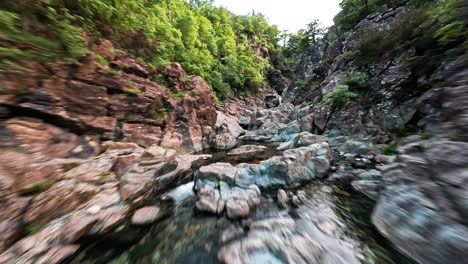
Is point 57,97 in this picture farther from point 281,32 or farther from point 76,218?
point 281,32

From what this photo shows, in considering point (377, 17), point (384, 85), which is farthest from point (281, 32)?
point (384, 85)

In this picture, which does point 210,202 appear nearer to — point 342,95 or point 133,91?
point 133,91

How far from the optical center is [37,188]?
7.84 feet

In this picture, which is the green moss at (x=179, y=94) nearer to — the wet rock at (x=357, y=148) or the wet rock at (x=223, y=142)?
the wet rock at (x=223, y=142)

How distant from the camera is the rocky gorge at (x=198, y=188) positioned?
1.97 meters

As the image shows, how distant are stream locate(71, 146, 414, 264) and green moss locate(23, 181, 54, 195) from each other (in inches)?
49.6

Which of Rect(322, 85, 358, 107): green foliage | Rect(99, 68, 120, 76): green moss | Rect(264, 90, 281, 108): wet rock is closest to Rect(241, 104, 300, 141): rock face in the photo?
Rect(322, 85, 358, 107): green foliage

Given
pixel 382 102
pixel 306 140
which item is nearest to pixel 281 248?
pixel 306 140

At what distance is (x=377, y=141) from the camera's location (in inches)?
250

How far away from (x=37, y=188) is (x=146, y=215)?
188 cm

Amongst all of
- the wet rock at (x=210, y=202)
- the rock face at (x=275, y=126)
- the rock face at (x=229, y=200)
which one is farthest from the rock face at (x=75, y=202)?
the rock face at (x=275, y=126)

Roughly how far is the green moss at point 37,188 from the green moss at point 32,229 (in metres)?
0.54

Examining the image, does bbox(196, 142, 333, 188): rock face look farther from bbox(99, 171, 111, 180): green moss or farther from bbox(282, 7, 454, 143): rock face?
bbox(282, 7, 454, 143): rock face

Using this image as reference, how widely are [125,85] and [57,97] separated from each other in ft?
7.51
